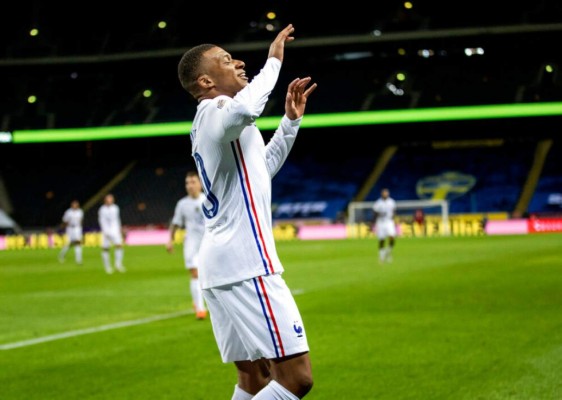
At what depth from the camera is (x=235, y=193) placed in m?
4.32

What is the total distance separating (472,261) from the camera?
2412 centimetres

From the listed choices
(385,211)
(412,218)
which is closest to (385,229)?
(385,211)

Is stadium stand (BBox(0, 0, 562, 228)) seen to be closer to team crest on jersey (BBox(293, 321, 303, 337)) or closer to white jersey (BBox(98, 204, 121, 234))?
white jersey (BBox(98, 204, 121, 234))

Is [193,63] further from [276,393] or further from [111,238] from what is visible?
[111,238]

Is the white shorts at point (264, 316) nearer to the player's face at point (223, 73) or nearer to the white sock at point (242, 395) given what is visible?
the white sock at point (242, 395)

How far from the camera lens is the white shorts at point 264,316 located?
13.8 ft

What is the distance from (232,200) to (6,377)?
18.3 ft

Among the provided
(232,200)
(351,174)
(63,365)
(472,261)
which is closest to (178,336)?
(63,365)

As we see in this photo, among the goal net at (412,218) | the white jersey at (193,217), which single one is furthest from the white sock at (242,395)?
the goal net at (412,218)

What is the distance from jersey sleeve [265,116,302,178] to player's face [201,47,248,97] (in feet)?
1.53

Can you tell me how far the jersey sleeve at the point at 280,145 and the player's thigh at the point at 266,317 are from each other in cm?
78

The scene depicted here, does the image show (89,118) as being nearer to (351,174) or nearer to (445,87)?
(351,174)

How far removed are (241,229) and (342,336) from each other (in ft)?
23.0

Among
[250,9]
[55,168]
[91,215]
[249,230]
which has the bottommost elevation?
[249,230]
